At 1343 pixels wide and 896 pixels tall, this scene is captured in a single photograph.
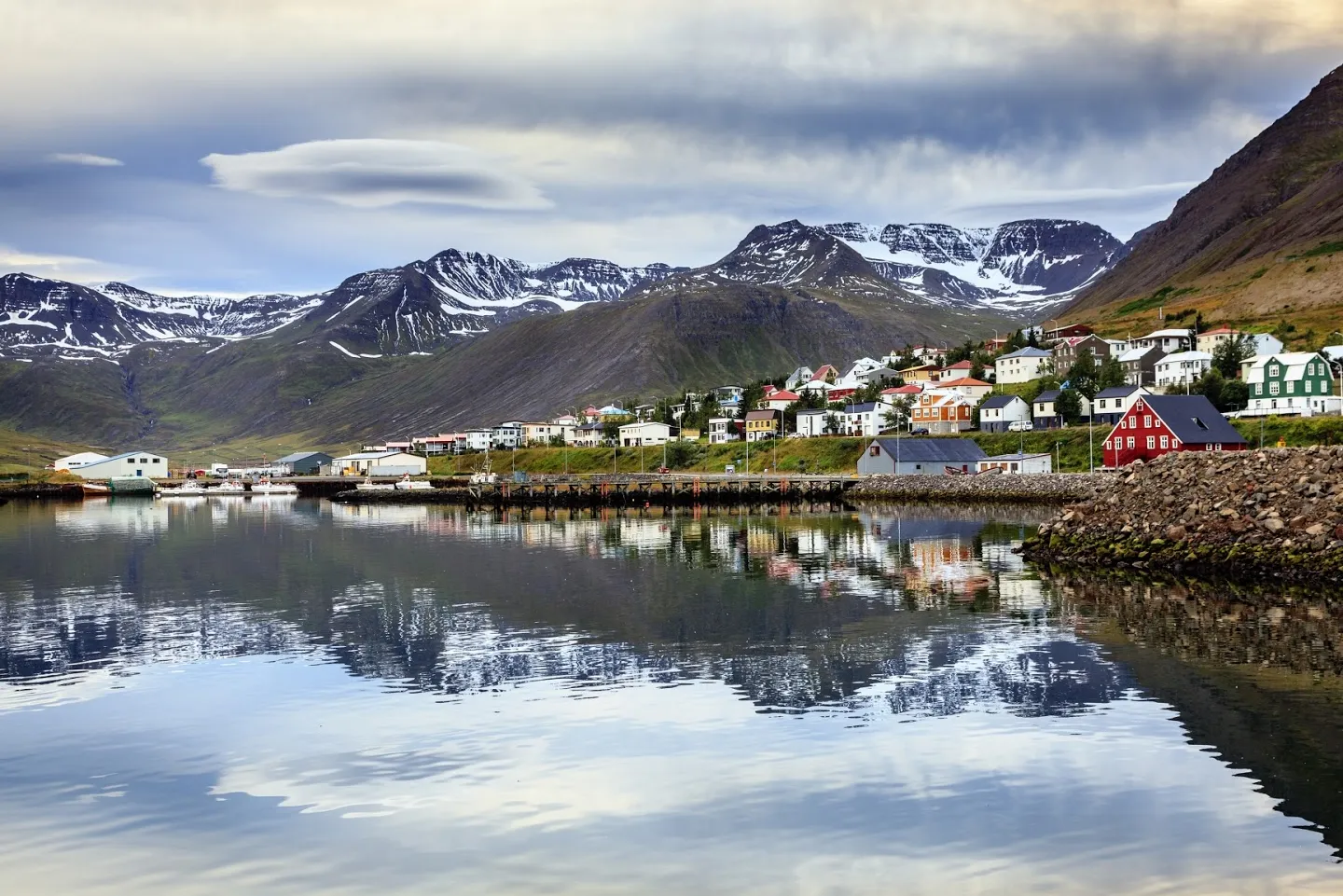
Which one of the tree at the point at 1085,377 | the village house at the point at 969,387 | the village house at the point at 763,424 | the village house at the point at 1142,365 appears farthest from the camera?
the village house at the point at 763,424

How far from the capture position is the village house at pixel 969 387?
568ft

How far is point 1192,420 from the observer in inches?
4237

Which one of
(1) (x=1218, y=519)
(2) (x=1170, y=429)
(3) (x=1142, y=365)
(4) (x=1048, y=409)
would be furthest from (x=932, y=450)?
(1) (x=1218, y=519)

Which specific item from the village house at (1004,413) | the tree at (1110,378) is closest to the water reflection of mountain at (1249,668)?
the village house at (1004,413)

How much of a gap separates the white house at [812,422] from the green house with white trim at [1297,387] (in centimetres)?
6683

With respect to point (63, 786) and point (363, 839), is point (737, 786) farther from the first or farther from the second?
point (63, 786)

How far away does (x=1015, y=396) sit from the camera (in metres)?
157

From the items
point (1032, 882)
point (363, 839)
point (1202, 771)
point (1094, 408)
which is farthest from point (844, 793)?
point (1094, 408)

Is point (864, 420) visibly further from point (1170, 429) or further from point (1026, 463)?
point (1170, 429)

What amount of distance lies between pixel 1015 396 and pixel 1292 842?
14513 centimetres

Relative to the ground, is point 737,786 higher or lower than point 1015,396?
lower

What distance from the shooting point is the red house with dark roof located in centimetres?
10488

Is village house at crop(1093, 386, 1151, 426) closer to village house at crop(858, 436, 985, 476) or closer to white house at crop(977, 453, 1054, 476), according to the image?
white house at crop(977, 453, 1054, 476)

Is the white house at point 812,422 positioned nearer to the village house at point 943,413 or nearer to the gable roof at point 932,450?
the village house at point 943,413
